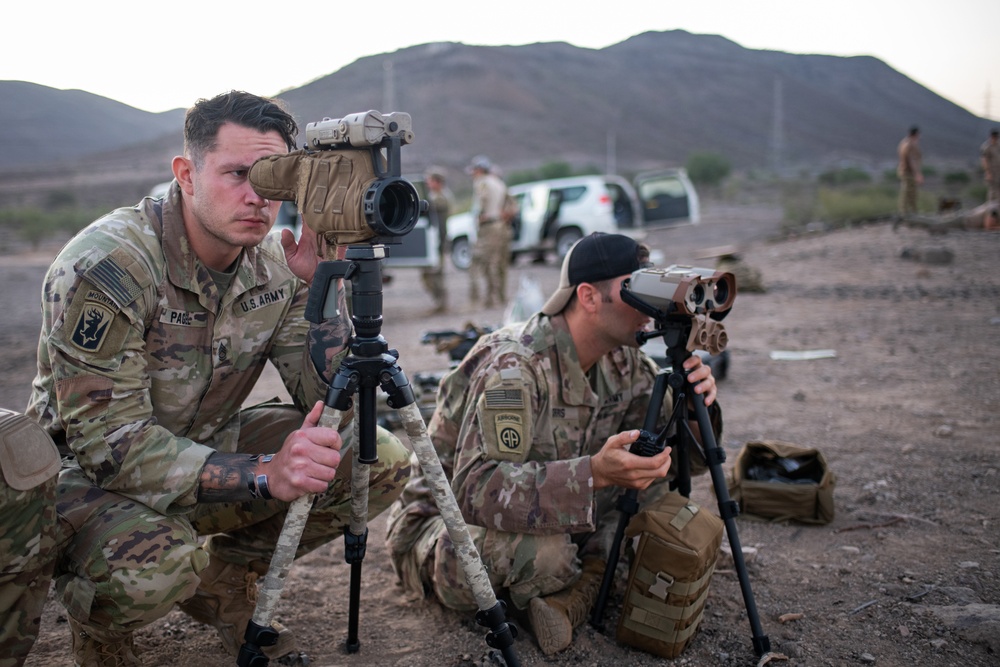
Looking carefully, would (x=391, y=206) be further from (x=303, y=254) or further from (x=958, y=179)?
(x=958, y=179)

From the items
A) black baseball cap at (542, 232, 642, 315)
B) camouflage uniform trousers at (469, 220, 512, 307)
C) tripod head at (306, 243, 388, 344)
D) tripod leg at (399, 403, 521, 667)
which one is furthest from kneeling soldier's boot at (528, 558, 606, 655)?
camouflage uniform trousers at (469, 220, 512, 307)

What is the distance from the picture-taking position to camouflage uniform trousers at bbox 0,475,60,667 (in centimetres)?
186

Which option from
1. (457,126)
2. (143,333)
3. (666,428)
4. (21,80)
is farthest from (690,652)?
(457,126)

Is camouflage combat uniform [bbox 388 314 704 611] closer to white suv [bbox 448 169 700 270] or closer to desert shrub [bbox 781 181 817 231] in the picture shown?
white suv [bbox 448 169 700 270]

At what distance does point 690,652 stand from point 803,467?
139 cm

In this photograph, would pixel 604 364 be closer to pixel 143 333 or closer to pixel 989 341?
pixel 143 333

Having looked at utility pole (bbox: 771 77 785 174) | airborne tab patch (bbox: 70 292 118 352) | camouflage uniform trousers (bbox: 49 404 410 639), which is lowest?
camouflage uniform trousers (bbox: 49 404 410 639)

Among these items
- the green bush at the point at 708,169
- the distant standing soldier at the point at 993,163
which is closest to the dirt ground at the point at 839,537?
the distant standing soldier at the point at 993,163

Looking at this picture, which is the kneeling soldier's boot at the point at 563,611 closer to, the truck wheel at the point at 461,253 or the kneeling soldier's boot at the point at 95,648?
the kneeling soldier's boot at the point at 95,648

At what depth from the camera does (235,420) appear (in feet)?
8.73

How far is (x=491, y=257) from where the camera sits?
10.1 metres

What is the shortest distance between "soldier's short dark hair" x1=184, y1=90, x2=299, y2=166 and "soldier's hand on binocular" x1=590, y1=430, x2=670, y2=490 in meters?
1.35

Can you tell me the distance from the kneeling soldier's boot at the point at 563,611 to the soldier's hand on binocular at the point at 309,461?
937 mm

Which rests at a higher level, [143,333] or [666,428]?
[143,333]
